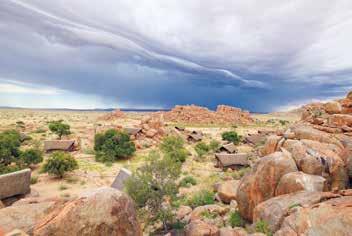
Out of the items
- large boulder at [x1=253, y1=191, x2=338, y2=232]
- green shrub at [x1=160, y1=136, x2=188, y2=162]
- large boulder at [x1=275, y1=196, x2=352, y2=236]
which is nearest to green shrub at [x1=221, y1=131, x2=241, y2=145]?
green shrub at [x1=160, y1=136, x2=188, y2=162]

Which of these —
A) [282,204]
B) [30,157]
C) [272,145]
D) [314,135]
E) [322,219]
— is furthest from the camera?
[30,157]

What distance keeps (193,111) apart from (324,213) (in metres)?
115

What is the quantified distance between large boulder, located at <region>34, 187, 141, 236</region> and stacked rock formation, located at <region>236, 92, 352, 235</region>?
7.07 metres

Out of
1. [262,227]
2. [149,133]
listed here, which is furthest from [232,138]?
[262,227]

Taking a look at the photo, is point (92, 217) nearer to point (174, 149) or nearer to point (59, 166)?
point (59, 166)

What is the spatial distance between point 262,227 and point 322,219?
316cm

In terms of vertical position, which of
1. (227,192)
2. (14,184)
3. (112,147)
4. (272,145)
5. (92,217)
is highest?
(272,145)

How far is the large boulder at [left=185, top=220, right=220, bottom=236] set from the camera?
46.4ft

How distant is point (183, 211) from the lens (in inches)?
790

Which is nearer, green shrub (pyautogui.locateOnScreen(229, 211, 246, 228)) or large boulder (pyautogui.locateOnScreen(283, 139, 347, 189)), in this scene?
large boulder (pyautogui.locateOnScreen(283, 139, 347, 189))

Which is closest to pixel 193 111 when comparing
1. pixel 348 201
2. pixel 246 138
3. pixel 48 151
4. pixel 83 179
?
pixel 246 138

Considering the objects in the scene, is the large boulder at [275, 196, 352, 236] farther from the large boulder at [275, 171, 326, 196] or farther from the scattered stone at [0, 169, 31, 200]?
the scattered stone at [0, 169, 31, 200]

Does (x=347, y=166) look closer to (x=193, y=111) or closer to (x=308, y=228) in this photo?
(x=308, y=228)

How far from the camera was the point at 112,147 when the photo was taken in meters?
40.9
